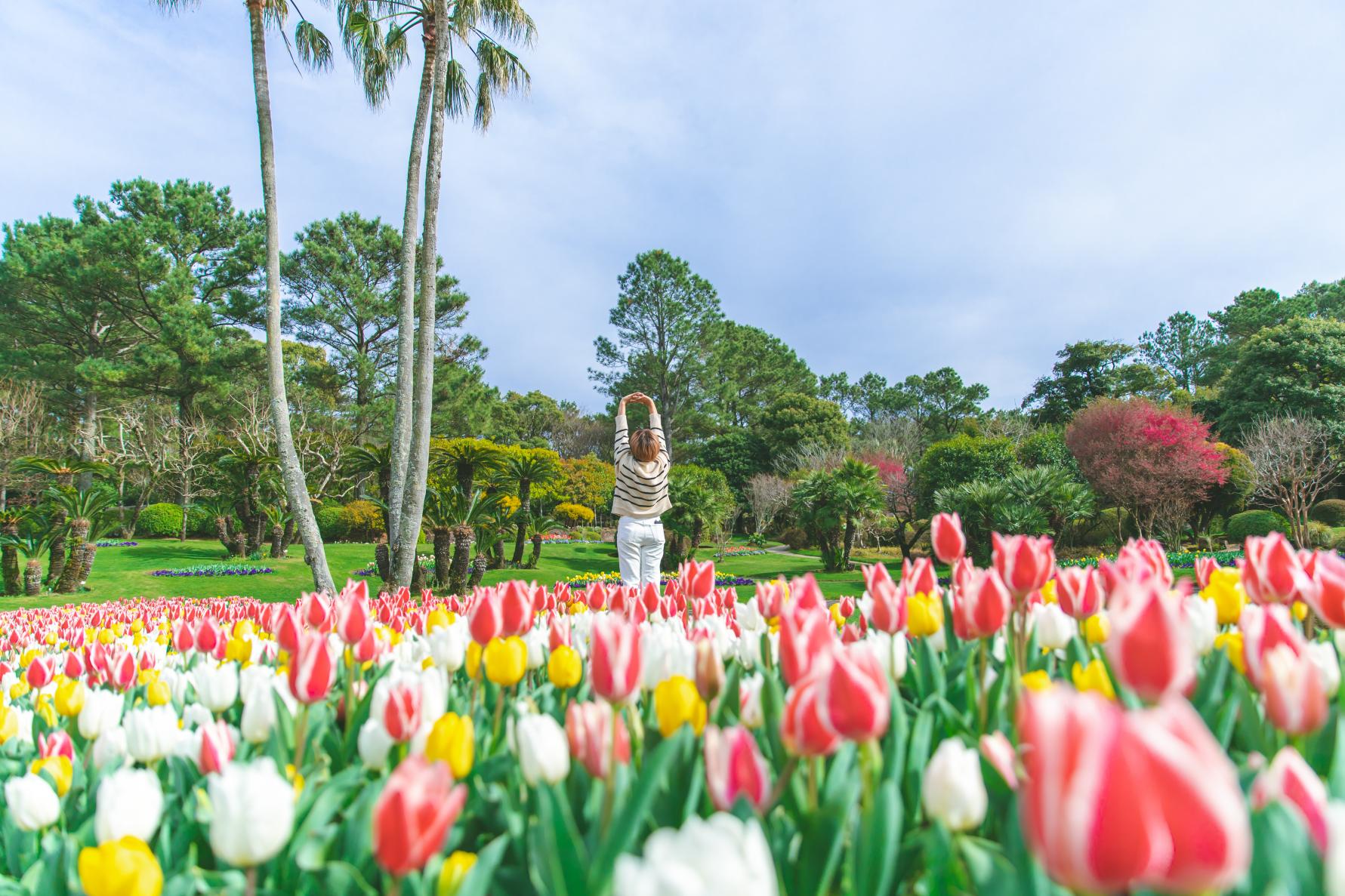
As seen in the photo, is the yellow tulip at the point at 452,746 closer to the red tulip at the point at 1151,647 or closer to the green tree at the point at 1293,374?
the red tulip at the point at 1151,647

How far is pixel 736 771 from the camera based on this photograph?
2.51ft

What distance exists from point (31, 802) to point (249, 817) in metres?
0.52

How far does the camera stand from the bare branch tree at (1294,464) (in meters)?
16.3

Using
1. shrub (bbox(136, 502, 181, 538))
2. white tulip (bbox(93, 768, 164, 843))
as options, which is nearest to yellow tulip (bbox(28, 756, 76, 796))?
white tulip (bbox(93, 768, 164, 843))

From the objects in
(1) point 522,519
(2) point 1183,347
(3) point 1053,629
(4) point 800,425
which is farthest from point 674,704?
(2) point 1183,347

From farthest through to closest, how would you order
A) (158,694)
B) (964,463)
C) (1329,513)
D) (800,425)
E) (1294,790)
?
(800,425)
(964,463)
(1329,513)
(158,694)
(1294,790)

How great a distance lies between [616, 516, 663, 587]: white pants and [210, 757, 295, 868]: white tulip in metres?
5.52

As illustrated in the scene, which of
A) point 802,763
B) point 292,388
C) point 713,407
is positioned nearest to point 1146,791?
point 802,763

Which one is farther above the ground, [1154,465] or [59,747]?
[1154,465]

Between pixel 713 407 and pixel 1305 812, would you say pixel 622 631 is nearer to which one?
pixel 1305 812

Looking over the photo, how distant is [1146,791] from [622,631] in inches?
25.4

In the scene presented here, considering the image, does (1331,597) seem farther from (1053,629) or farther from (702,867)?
(702,867)

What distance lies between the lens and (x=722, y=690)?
1.11 meters

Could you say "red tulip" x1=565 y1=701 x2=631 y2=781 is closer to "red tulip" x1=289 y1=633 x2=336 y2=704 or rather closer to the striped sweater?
"red tulip" x1=289 y1=633 x2=336 y2=704
